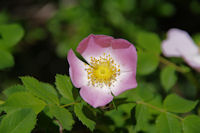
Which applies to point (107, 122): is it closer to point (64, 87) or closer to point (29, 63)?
point (64, 87)

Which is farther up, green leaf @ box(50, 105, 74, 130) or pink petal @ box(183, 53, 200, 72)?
green leaf @ box(50, 105, 74, 130)

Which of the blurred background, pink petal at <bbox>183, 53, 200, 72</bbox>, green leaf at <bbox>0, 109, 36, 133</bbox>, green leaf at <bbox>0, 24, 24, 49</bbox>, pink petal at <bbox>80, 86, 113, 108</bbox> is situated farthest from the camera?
the blurred background

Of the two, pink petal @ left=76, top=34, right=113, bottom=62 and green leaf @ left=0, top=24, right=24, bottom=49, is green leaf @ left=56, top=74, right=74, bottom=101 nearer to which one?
pink petal @ left=76, top=34, right=113, bottom=62

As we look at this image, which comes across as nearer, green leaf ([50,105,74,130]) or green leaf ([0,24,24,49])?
green leaf ([50,105,74,130])

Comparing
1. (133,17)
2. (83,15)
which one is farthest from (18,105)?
(133,17)

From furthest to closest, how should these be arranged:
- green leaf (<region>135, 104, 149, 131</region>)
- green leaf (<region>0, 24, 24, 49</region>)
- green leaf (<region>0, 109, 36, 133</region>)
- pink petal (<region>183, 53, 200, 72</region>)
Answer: pink petal (<region>183, 53, 200, 72</region>), green leaf (<region>0, 24, 24, 49</region>), green leaf (<region>135, 104, 149, 131</region>), green leaf (<region>0, 109, 36, 133</region>)

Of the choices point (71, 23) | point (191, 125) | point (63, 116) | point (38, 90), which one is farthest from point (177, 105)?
point (71, 23)

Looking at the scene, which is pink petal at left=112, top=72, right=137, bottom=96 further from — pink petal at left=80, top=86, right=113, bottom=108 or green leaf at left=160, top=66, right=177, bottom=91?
green leaf at left=160, top=66, right=177, bottom=91

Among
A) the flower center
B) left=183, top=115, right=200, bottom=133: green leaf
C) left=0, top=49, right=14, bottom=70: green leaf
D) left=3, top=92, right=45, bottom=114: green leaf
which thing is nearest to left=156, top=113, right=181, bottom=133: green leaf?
left=183, top=115, right=200, bottom=133: green leaf

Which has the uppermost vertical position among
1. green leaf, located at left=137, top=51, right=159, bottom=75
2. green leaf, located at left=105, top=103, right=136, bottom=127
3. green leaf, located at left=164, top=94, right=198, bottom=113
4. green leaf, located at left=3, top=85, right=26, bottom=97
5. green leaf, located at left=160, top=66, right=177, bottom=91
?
green leaf, located at left=3, top=85, right=26, bottom=97
